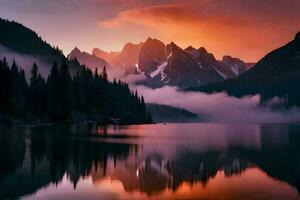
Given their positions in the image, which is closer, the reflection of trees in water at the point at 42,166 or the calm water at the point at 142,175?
the calm water at the point at 142,175

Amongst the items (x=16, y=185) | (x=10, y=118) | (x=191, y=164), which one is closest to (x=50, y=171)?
(x=16, y=185)

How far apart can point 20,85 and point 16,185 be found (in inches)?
6266

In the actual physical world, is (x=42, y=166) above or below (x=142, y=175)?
above

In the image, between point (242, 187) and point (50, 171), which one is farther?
point (50, 171)

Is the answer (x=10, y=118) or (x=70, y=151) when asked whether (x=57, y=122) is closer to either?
(x=10, y=118)

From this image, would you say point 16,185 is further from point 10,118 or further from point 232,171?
point 10,118

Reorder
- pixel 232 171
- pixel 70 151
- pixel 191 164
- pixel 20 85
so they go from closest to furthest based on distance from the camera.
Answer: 1. pixel 232 171
2. pixel 191 164
3. pixel 70 151
4. pixel 20 85

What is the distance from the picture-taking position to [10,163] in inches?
2023

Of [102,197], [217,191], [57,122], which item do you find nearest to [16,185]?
[102,197]

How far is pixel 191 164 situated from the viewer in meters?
57.3

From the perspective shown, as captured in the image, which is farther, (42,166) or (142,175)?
(42,166)

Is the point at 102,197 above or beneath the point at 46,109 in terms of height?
beneath

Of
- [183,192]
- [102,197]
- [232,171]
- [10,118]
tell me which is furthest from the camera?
[10,118]

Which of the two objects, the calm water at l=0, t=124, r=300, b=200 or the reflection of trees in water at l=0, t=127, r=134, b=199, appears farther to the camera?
the reflection of trees in water at l=0, t=127, r=134, b=199
